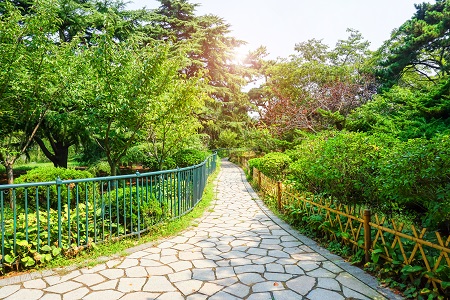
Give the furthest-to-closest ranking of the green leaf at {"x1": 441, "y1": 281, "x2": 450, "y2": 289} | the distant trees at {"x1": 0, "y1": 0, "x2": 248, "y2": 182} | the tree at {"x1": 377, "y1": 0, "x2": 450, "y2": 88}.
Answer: the tree at {"x1": 377, "y1": 0, "x2": 450, "y2": 88}, the distant trees at {"x1": 0, "y1": 0, "x2": 248, "y2": 182}, the green leaf at {"x1": 441, "y1": 281, "x2": 450, "y2": 289}

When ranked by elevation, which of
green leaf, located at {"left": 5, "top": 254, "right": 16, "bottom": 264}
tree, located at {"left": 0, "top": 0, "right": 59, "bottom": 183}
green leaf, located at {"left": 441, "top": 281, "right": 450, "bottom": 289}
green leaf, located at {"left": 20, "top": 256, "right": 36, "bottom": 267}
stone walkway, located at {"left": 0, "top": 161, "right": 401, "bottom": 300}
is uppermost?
tree, located at {"left": 0, "top": 0, "right": 59, "bottom": 183}

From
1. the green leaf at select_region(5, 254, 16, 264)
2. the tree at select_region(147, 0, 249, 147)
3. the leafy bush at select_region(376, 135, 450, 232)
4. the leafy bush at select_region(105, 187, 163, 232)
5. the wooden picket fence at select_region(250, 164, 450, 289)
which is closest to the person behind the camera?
the wooden picket fence at select_region(250, 164, 450, 289)

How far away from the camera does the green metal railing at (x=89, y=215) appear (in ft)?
12.5

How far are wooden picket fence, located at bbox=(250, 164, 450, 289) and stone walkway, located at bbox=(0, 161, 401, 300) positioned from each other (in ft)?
1.19

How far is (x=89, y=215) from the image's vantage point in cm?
479

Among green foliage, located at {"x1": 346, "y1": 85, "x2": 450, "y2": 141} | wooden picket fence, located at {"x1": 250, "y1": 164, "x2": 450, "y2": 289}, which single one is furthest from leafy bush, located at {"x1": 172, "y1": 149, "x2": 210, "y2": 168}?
wooden picket fence, located at {"x1": 250, "y1": 164, "x2": 450, "y2": 289}

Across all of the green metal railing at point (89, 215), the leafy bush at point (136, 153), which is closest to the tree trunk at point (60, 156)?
the leafy bush at point (136, 153)

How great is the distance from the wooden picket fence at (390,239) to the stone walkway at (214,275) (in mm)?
364

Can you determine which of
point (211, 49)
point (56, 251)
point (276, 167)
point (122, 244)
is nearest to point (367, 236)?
point (122, 244)

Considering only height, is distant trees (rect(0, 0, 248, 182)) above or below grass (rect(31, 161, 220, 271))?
above

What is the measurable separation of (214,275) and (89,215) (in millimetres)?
2471

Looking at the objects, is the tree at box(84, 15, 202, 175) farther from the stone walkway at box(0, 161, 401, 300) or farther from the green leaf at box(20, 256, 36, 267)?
the green leaf at box(20, 256, 36, 267)

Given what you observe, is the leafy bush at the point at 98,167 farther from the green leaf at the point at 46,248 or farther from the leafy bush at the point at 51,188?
the green leaf at the point at 46,248

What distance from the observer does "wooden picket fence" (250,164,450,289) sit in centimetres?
301
